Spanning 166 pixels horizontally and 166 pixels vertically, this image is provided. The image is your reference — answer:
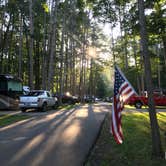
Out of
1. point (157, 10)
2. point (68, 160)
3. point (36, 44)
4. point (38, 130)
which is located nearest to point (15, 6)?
point (36, 44)

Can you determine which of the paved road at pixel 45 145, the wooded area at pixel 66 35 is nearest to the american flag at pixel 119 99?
the paved road at pixel 45 145

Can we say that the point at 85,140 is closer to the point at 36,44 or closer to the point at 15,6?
the point at 15,6

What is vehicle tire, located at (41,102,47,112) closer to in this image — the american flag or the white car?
the white car

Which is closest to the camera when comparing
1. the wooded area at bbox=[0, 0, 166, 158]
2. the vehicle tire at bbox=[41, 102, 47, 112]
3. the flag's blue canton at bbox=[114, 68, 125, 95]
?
the flag's blue canton at bbox=[114, 68, 125, 95]

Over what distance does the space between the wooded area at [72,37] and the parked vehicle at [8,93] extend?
9.25ft

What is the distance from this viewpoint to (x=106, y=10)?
558 inches

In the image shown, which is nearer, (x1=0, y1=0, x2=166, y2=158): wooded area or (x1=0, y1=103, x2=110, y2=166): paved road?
(x1=0, y1=103, x2=110, y2=166): paved road

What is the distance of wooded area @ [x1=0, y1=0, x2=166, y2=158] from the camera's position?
14.7 meters

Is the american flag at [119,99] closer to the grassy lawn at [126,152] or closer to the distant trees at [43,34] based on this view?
the grassy lawn at [126,152]

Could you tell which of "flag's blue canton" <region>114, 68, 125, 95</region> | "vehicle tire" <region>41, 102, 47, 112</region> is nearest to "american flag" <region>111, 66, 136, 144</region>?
"flag's blue canton" <region>114, 68, 125, 95</region>

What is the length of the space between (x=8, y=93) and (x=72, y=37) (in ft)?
73.9

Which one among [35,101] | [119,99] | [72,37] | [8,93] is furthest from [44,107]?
[72,37]

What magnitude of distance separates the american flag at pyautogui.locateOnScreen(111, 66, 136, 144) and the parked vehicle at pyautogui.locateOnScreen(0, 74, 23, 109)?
18.0 meters

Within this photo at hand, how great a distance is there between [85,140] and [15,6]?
97.0 feet
